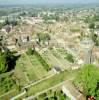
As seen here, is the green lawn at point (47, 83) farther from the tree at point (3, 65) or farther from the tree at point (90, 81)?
the tree at point (3, 65)

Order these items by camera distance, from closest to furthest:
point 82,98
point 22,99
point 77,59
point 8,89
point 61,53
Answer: point 82,98 < point 22,99 < point 8,89 < point 77,59 < point 61,53

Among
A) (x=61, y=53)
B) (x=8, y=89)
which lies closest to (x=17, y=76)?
(x=8, y=89)

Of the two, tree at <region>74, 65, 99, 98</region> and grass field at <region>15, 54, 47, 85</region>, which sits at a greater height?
tree at <region>74, 65, 99, 98</region>

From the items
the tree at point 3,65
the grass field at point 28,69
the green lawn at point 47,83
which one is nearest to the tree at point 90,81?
the green lawn at point 47,83

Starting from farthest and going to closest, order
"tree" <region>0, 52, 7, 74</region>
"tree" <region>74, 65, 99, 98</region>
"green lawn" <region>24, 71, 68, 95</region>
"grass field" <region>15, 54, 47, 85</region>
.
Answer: "tree" <region>0, 52, 7, 74</region>, "grass field" <region>15, 54, 47, 85</region>, "green lawn" <region>24, 71, 68, 95</region>, "tree" <region>74, 65, 99, 98</region>

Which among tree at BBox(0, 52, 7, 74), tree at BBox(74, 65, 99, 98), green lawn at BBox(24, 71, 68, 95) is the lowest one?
green lawn at BBox(24, 71, 68, 95)

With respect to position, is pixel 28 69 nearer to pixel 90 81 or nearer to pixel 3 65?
pixel 3 65

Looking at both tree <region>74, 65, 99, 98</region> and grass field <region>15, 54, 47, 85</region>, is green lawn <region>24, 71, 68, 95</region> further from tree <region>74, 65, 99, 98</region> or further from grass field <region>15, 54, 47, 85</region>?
tree <region>74, 65, 99, 98</region>

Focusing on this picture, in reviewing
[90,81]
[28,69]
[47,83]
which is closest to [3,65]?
[28,69]

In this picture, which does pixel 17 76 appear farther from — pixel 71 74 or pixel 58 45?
pixel 58 45

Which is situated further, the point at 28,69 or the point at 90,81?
the point at 28,69

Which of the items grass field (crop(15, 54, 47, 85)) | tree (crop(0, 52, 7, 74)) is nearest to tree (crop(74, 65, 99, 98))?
grass field (crop(15, 54, 47, 85))
